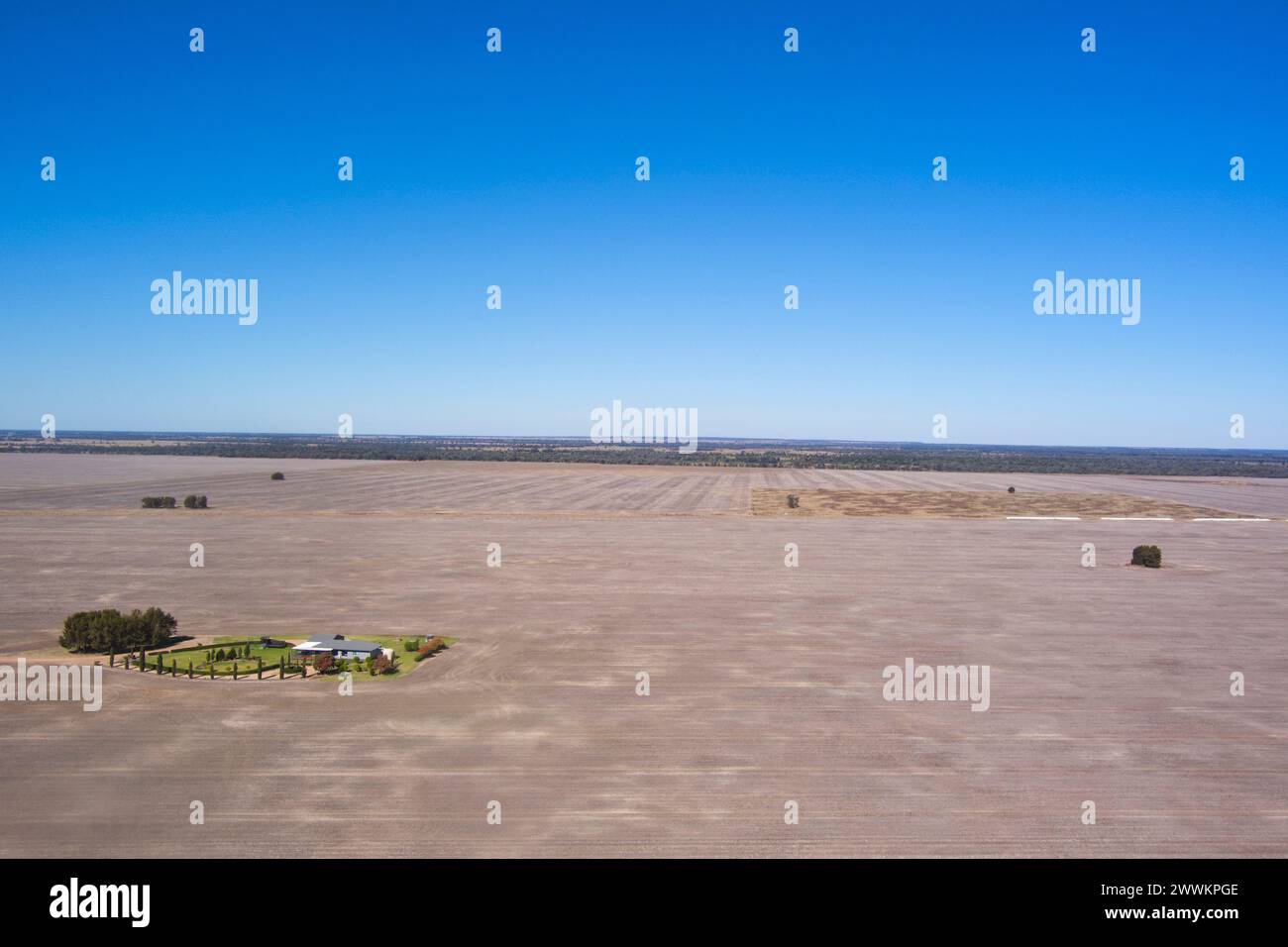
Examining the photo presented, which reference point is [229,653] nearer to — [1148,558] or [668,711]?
[668,711]

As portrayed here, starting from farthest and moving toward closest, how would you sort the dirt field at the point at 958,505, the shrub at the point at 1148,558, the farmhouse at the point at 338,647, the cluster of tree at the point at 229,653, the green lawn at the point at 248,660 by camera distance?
the dirt field at the point at 958,505 < the shrub at the point at 1148,558 < the cluster of tree at the point at 229,653 < the farmhouse at the point at 338,647 < the green lawn at the point at 248,660

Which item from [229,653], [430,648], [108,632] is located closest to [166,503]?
[108,632]

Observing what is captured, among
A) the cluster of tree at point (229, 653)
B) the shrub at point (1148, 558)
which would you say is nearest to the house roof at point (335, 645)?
the cluster of tree at point (229, 653)

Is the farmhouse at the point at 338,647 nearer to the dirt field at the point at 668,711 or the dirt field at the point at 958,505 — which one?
the dirt field at the point at 668,711

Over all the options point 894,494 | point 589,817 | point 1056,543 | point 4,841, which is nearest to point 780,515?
point 1056,543
